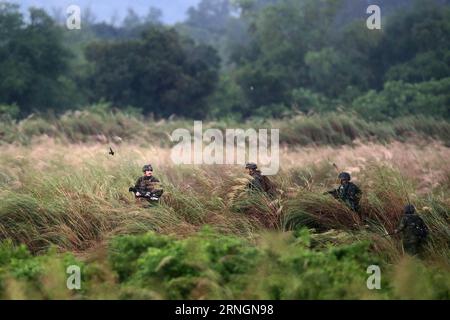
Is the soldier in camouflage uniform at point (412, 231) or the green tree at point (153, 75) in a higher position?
the green tree at point (153, 75)

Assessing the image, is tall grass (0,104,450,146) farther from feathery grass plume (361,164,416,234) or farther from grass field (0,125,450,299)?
feathery grass plume (361,164,416,234)

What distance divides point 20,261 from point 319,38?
40.8m

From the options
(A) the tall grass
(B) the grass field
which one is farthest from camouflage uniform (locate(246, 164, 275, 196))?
(A) the tall grass

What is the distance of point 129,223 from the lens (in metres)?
10.6

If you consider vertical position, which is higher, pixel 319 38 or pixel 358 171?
pixel 319 38

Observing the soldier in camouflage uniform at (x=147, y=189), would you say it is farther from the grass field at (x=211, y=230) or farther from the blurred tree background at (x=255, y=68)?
the blurred tree background at (x=255, y=68)

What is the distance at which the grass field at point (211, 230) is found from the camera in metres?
8.16

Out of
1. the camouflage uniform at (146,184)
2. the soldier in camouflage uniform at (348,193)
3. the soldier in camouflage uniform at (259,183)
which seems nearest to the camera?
the soldier in camouflage uniform at (348,193)

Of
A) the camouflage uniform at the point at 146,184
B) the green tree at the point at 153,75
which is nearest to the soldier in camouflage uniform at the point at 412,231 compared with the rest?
the camouflage uniform at the point at 146,184

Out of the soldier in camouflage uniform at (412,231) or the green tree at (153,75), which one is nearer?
the soldier in camouflage uniform at (412,231)

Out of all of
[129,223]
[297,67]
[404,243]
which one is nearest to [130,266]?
[129,223]

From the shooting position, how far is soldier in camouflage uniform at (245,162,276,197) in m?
11.8

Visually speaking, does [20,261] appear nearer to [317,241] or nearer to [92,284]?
[92,284]

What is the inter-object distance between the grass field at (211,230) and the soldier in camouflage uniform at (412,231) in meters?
0.14
